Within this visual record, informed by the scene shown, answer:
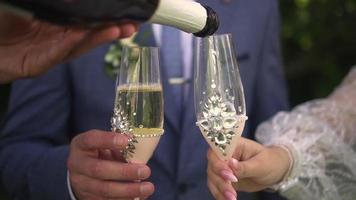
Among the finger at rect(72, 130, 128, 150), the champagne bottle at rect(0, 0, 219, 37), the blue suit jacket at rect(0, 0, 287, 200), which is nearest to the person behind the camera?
the champagne bottle at rect(0, 0, 219, 37)

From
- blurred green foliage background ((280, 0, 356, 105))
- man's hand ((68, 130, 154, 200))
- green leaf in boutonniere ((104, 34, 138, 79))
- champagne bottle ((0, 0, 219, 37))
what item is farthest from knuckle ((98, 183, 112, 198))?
blurred green foliage background ((280, 0, 356, 105))

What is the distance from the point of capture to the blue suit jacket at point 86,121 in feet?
4.33

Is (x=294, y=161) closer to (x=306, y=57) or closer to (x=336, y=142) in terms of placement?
(x=336, y=142)

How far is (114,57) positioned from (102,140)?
0.45m

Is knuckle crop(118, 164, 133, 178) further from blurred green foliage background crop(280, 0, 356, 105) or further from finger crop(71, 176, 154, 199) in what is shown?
blurred green foliage background crop(280, 0, 356, 105)

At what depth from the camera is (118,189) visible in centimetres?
97

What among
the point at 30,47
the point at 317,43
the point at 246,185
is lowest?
the point at 246,185

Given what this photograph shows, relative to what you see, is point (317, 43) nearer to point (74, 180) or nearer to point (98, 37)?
point (74, 180)

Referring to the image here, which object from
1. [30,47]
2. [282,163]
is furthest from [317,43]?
[30,47]

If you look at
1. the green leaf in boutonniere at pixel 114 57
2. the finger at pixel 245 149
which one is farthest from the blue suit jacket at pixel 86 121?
the finger at pixel 245 149

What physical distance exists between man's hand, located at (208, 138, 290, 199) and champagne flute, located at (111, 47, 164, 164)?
113mm

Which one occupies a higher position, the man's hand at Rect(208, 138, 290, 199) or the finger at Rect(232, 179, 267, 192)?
the man's hand at Rect(208, 138, 290, 199)

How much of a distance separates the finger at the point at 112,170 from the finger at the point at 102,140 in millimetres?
25

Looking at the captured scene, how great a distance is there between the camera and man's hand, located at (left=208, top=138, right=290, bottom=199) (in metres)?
0.99
